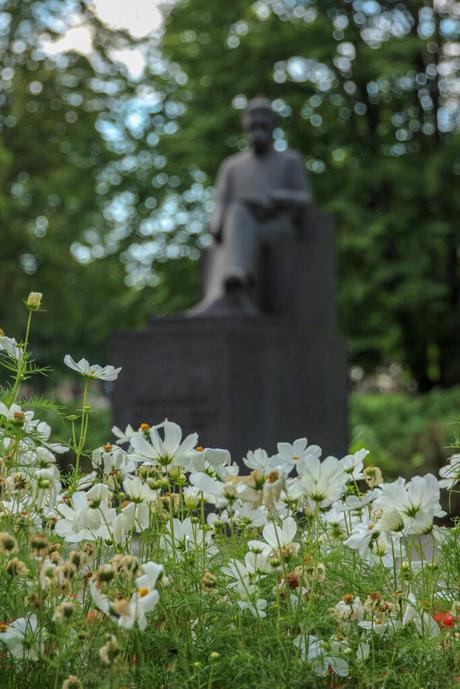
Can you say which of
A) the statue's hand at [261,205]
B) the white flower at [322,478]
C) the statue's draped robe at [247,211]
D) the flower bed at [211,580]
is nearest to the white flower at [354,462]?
the flower bed at [211,580]

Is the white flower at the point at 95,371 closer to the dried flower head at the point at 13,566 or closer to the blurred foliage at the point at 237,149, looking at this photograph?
the dried flower head at the point at 13,566

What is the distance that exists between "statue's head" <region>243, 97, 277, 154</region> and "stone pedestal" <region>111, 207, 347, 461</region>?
3.02 ft

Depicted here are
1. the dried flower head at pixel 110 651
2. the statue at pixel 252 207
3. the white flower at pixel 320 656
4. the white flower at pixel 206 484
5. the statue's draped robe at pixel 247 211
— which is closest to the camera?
the dried flower head at pixel 110 651

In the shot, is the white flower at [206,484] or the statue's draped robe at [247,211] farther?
the statue's draped robe at [247,211]

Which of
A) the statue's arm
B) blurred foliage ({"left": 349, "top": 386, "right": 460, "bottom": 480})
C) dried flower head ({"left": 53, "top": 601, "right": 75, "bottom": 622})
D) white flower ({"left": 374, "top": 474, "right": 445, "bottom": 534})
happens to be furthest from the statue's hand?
dried flower head ({"left": 53, "top": 601, "right": 75, "bottom": 622})

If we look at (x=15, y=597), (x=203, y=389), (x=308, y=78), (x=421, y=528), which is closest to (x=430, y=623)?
(x=421, y=528)

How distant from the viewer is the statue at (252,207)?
26.8 feet

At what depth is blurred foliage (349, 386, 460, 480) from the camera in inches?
386

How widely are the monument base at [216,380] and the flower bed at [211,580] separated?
5119 mm

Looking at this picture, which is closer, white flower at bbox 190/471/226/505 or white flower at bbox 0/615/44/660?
white flower at bbox 0/615/44/660

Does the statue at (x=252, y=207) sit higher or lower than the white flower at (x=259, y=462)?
higher

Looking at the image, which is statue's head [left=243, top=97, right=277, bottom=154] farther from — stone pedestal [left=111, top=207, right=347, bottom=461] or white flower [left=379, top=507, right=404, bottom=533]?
white flower [left=379, top=507, right=404, bottom=533]

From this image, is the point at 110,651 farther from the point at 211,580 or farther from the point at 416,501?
the point at 416,501

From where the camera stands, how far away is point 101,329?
20.2 meters
